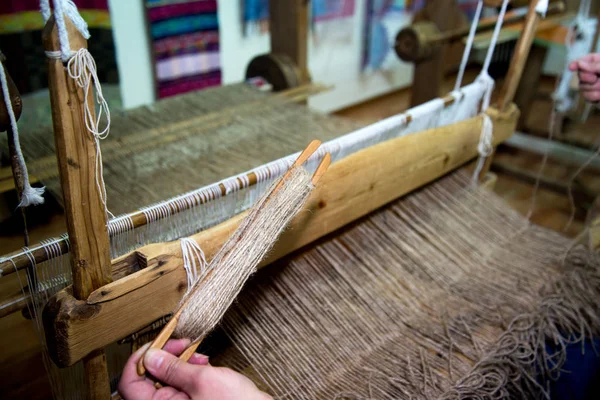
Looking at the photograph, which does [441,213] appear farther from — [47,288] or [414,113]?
[47,288]

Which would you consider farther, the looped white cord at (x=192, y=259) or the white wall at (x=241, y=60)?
the white wall at (x=241, y=60)

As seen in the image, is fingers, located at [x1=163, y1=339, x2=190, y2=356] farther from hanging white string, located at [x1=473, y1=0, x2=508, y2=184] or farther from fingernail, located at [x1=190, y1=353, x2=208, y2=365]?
hanging white string, located at [x1=473, y1=0, x2=508, y2=184]

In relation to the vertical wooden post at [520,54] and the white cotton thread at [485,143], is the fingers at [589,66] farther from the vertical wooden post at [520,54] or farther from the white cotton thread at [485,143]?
the white cotton thread at [485,143]

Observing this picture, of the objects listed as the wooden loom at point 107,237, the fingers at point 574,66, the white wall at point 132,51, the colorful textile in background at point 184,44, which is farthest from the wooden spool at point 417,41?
the white wall at point 132,51

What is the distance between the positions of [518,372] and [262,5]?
2.60 m

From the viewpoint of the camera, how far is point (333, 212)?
125 centimetres

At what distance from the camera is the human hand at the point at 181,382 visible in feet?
2.44

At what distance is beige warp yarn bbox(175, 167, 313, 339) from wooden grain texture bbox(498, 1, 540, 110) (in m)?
1.03

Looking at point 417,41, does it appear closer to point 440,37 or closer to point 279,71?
point 440,37

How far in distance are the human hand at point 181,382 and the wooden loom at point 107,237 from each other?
0.11m

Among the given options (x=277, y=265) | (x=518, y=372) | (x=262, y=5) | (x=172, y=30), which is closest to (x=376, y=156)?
(x=277, y=265)

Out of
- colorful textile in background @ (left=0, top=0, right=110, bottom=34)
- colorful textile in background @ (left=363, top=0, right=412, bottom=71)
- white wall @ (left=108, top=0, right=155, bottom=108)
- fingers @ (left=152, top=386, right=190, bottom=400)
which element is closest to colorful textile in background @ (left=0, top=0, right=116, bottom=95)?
colorful textile in background @ (left=0, top=0, right=110, bottom=34)

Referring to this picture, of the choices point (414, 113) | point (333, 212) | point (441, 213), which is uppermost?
point (414, 113)

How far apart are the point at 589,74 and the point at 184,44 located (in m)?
2.10
